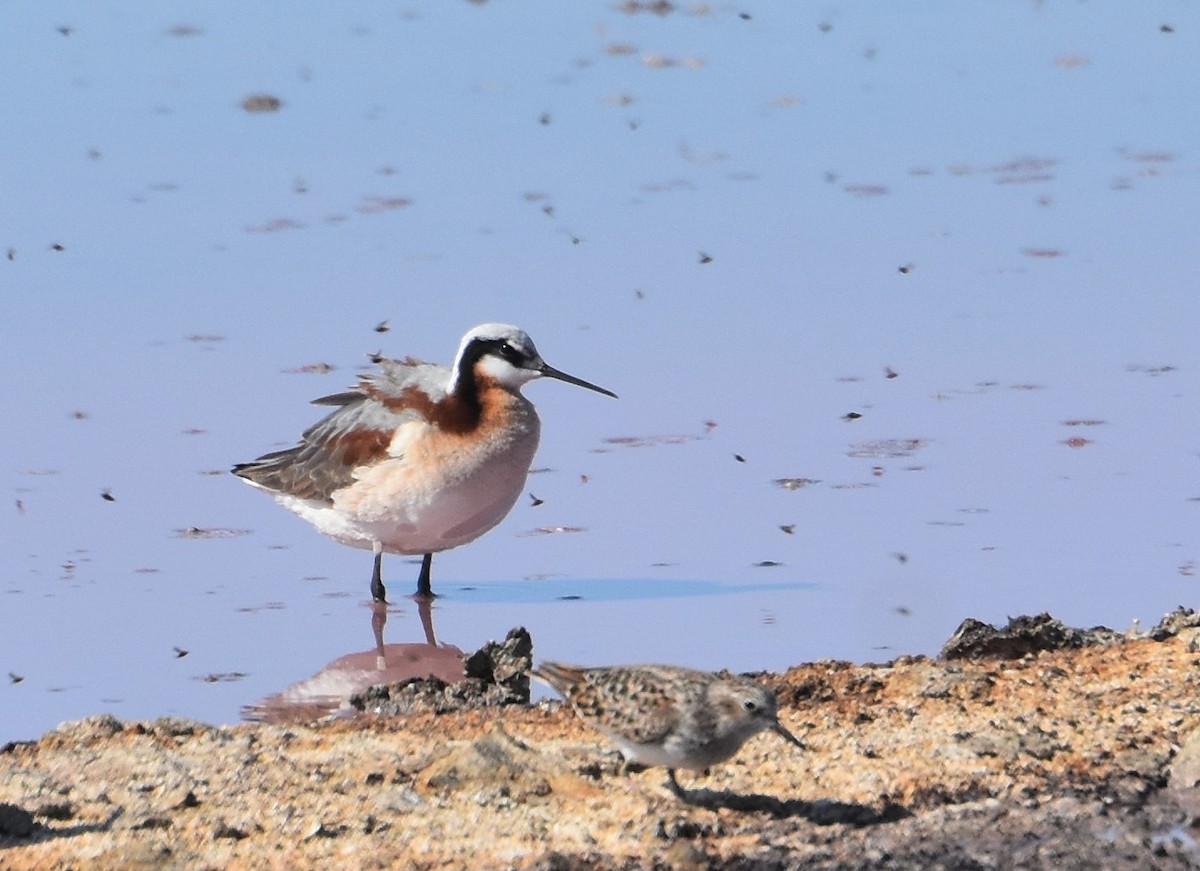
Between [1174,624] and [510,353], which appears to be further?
[510,353]

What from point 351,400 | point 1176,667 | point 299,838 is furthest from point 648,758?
point 351,400

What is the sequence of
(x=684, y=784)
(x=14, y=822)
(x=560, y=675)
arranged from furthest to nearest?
1. (x=560, y=675)
2. (x=684, y=784)
3. (x=14, y=822)

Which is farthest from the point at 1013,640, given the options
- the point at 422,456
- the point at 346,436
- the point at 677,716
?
the point at 346,436

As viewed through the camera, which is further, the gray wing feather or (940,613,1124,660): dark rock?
the gray wing feather

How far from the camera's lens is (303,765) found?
8.75 meters

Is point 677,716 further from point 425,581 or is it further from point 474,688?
point 425,581

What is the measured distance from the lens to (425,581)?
525 inches

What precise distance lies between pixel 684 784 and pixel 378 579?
4979mm

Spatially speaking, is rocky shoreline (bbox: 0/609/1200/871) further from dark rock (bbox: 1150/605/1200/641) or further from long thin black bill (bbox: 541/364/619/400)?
long thin black bill (bbox: 541/364/619/400)

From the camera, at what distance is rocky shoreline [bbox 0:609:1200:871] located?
776cm

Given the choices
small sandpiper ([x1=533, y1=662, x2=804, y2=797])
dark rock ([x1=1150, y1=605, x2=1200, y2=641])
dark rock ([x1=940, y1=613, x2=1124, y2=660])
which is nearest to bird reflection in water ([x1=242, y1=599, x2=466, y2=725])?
small sandpiper ([x1=533, y1=662, x2=804, y2=797])

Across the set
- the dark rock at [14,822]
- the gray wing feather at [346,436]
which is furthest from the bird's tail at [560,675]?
the gray wing feather at [346,436]

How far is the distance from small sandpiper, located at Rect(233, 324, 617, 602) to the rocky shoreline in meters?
3.32

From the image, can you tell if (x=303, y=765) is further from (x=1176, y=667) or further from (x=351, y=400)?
(x=351, y=400)
